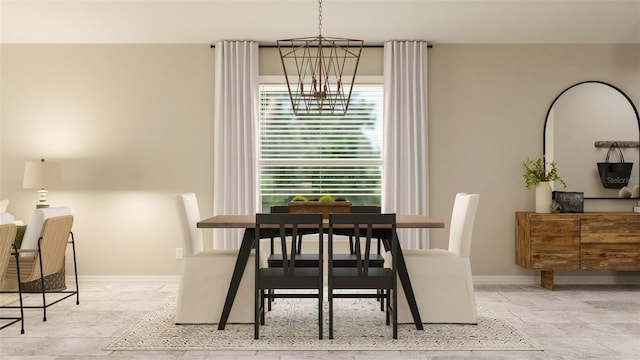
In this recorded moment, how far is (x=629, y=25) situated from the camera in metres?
5.79

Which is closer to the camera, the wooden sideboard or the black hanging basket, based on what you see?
the wooden sideboard

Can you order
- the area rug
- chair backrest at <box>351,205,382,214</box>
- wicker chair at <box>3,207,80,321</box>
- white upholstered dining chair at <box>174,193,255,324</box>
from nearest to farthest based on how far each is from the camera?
the area rug → white upholstered dining chair at <box>174,193,255,324</box> → wicker chair at <box>3,207,80,321</box> → chair backrest at <box>351,205,382,214</box>

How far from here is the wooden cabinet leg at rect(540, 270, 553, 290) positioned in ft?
18.6

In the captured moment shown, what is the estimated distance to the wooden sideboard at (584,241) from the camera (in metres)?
5.55

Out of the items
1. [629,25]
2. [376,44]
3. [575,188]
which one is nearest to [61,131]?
[376,44]

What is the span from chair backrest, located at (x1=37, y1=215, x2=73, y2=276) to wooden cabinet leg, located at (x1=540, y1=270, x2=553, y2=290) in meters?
4.49

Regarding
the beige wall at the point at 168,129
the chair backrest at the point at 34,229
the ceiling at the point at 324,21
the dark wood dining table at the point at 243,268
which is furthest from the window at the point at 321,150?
the chair backrest at the point at 34,229

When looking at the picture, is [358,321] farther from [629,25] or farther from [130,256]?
[629,25]

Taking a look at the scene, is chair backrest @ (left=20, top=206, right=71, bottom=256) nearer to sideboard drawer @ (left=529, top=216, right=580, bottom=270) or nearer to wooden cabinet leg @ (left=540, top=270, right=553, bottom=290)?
sideboard drawer @ (left=529, top=216, right=580, bottom=270)

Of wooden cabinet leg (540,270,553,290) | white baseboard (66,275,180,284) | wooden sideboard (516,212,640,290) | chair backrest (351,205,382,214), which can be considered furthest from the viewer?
white baseboard (66,275,180,284)

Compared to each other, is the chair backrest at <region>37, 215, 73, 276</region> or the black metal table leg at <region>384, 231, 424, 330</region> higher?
the chair backrest at <region>37, 215, 73, 276</region>

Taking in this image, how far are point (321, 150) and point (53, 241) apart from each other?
278 centimetres

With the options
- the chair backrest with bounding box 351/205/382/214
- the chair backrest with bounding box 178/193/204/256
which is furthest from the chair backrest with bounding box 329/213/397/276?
the chair backrest with bounding box 351/205/382/214

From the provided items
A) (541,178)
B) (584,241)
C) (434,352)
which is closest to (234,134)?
(541,178)
